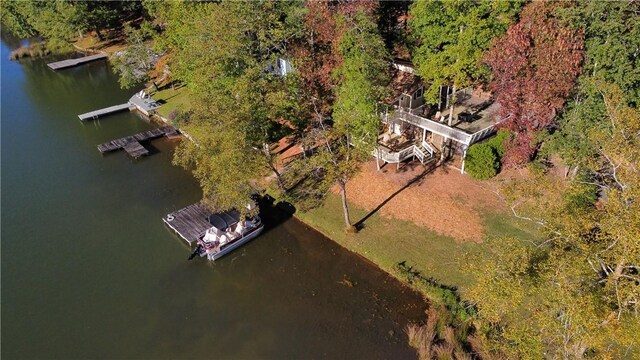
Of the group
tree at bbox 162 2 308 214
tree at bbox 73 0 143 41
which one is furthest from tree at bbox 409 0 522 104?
tree at bbox 73 0 143 41

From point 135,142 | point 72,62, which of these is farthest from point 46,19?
point 135,142

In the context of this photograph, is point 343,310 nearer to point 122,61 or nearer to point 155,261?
point 155,261

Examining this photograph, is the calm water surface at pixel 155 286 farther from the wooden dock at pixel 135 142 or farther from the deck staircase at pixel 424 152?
the deck staircase at pixel 424 152

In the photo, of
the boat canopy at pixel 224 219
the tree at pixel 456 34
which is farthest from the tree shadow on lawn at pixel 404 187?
the boat canopy at pixel 224 219

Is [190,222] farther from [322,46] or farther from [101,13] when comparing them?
[101,13]

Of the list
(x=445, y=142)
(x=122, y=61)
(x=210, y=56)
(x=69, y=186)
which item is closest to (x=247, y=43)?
(x=210, y=56)

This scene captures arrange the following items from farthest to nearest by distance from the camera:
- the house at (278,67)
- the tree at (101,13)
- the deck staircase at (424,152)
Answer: the tree at (101,13)
the house at (278,67)
the deck staircase at (424,152)
